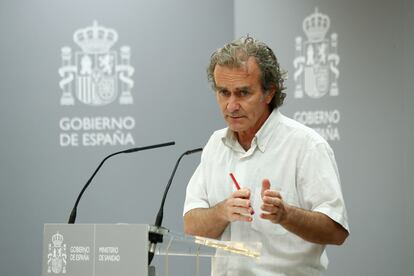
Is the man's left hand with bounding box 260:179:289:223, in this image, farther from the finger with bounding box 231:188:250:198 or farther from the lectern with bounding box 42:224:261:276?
the lectern with bounding box 42:224:261:276

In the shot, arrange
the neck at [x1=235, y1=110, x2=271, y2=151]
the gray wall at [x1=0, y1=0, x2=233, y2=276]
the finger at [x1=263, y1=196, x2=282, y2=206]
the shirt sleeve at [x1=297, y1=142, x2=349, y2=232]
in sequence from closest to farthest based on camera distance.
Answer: the finger at [x1=263, y1=196, x2=282, y2=206]
the shirt sleeve at [x1=297, y1=142, x2=349, y2=232]
the neck at [x1=235, y1=110, x2=271, y2=151]
the gray wall at [x1=0, y1=0, x2=233, y2=276]

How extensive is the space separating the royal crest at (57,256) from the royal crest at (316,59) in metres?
2.33

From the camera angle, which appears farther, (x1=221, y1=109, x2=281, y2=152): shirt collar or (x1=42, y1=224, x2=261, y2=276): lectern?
(x1=221, y1=109, x2=281, y2=152): shirt collar

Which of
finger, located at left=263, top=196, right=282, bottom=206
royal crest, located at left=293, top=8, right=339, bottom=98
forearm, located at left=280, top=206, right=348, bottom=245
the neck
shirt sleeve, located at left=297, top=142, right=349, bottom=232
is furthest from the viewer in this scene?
royal crest, located at left=293, top=8, right=339, bottom=98

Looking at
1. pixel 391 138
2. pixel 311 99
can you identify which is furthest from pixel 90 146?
pixel 391 138

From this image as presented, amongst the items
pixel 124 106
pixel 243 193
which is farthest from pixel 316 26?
pixel 243 193

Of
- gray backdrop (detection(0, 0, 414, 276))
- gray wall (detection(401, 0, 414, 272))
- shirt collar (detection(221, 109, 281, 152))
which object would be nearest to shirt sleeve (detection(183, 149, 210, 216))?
shirt collar (detection(221, 109, 281, 152))

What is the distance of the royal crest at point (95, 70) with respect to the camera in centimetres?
427

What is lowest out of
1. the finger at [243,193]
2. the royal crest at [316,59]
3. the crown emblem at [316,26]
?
the finger at [243,193]

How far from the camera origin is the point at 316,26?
3.88 m

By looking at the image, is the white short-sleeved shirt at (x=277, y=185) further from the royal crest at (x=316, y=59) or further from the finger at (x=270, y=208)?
the royal crest at (x=316, y=59)

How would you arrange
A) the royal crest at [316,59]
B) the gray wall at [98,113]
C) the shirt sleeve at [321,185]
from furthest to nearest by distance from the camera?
1. the gray wall at [98,113]
2. the royal crest at [316,59]
3. the shirt sleeve at [321,185]

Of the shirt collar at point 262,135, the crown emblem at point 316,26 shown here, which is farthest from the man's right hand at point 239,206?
the crown emblem at point 316,26

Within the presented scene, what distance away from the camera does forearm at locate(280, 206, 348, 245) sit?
6.75ft
